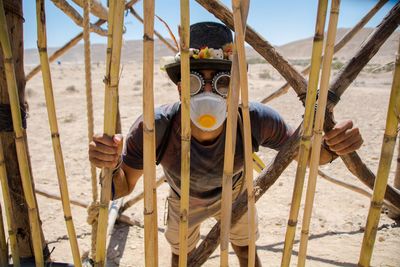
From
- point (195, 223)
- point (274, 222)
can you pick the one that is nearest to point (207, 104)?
point (195, 223)

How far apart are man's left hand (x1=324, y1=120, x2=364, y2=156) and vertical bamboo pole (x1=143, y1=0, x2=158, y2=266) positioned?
2.21ft

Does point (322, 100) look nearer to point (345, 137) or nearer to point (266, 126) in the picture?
point (345, 137)

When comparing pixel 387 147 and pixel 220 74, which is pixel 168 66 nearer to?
pixel 220 74

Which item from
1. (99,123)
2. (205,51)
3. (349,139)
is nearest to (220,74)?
(205,51)

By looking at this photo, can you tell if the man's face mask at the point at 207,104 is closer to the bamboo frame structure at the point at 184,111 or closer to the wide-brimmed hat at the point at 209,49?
the wide-brimmed hat at the point at 209,49

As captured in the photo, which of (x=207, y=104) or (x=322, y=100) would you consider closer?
(x=322, y=100)

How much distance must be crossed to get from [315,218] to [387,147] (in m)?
2.41

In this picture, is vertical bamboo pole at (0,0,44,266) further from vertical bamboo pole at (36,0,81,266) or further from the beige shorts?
the beige shorts

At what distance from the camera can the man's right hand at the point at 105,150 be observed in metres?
1.11

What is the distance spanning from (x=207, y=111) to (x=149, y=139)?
1.56 ft

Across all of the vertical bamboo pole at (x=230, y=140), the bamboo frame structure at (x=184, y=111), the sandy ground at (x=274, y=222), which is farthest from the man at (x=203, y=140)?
the sandy ground at (x=274, y=222)

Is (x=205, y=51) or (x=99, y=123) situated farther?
(x=99, y=123)

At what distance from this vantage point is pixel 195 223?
1.99m

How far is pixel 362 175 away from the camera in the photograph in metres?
1.61
